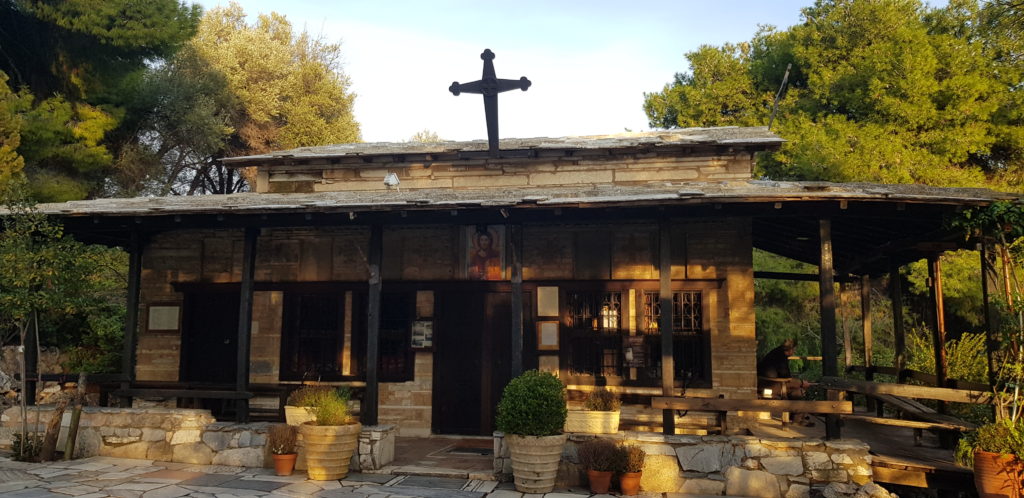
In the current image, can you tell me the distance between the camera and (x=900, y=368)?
10414 mm

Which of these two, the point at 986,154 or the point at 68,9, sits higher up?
the point at 68,9

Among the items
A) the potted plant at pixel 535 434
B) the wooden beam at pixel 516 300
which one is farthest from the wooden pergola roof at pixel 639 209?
the potted plant at pixel 535 434

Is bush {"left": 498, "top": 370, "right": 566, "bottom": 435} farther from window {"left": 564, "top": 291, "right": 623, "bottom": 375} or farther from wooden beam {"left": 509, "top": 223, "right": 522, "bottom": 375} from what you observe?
window {"left": 564, "top": 291, "right": 623, "bottom": 375}

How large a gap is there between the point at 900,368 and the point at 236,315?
10517 mm

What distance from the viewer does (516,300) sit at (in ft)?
27.2

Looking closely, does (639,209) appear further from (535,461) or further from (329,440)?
(329,440)

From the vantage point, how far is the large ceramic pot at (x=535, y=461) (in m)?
7.21

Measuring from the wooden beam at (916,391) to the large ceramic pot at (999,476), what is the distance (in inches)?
29.5

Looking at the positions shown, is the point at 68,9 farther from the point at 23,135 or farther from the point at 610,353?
the point at 610,353

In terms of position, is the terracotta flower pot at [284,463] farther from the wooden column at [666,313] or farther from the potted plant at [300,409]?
the wooden column at [666,313]

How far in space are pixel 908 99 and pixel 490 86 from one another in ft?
43.9

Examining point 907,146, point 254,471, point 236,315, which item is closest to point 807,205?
point 254,471

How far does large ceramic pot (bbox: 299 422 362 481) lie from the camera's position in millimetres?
7730

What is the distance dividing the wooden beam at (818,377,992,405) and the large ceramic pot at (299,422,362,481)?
219 inches
